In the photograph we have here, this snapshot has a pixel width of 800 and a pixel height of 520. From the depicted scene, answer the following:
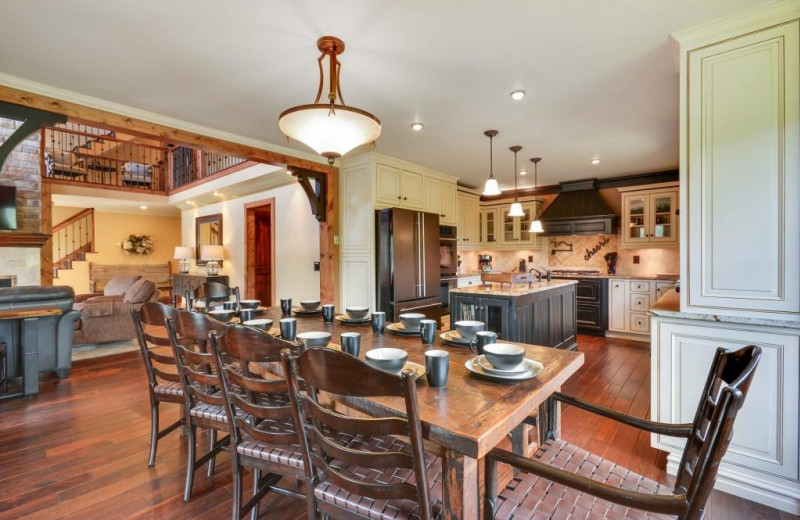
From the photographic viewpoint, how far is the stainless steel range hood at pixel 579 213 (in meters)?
5.84

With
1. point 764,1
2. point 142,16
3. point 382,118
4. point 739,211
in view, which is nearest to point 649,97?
point 764,1

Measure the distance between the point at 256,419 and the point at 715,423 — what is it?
63.7 inches

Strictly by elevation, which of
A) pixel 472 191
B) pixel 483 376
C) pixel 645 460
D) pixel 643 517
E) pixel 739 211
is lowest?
pixel 645 460

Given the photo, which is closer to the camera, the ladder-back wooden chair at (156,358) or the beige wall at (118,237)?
the ladder-back wooden chair at (156,358)

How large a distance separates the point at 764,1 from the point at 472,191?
16.6 feet

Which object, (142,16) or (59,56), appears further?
(59,56)

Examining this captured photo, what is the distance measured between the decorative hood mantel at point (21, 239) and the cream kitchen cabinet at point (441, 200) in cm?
440

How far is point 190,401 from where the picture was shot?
187 cm

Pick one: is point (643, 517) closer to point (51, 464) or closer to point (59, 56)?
point (51, 464)

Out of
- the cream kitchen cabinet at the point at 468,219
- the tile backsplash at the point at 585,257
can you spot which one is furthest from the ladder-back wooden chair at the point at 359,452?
the tile backsplash at the point at 585,257

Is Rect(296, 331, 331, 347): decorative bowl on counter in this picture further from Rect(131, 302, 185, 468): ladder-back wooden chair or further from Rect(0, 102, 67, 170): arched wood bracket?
Rect(0, 102, 67, 170): arched wood bracket

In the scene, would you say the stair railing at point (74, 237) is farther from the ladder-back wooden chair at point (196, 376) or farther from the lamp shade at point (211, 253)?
the ladder-back wooden chair at point (196, 376)

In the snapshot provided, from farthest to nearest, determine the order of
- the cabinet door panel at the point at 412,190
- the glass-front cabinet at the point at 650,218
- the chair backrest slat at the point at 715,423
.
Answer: the glass-front cabinet at the point at 650,218, the cabinet door panel at the point at 412,190, the chair backrest slat at the point at 715,423

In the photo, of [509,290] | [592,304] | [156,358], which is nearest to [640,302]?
[592,304]
